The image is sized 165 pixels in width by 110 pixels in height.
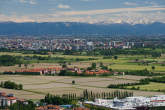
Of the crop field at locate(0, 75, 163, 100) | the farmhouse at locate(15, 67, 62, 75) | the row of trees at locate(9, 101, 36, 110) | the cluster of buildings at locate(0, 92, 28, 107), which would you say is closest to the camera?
the row of trees at locate(9, 101, 36, 110)

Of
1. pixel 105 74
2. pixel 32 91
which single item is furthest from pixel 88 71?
pixel 32 91

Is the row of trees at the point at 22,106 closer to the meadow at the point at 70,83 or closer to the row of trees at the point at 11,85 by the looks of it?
the meadow at the point at 70,83

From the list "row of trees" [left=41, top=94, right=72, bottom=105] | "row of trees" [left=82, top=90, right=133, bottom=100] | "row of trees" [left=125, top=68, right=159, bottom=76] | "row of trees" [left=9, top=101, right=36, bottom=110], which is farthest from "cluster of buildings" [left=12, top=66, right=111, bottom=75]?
"row of trees" [left=9, top=101, right=36, bottom=110]

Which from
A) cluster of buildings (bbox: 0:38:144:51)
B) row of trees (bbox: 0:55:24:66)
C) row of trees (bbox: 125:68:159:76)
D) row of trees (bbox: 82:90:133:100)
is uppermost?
cluster of buildings (bbox: 0:38:144:51)

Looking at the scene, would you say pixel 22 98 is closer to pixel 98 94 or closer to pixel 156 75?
pixel 98 94

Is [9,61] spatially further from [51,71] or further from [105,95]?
[105,95]

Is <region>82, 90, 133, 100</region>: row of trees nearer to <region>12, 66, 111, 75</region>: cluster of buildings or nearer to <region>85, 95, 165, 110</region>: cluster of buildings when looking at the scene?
<region>85, 95, 165, 110</region>: cluster of buildings

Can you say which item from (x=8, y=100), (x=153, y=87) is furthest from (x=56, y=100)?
(x=153, y=87)
